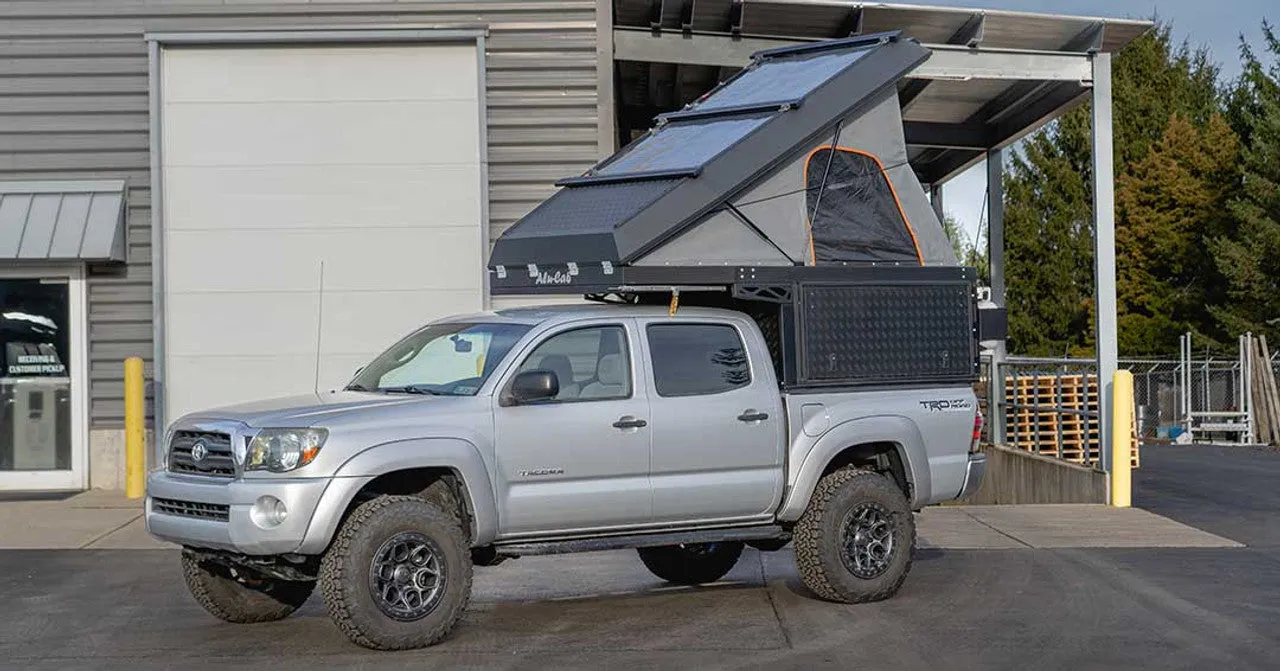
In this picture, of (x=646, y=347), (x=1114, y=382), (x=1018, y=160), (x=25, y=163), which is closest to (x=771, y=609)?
(x=646, y=347)

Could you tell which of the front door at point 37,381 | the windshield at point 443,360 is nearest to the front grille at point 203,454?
the windshield at point 443,360

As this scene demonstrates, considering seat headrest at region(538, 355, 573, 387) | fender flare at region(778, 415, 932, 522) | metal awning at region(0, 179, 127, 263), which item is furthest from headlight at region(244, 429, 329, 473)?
metal awning at region(0, 179, 127, 263)

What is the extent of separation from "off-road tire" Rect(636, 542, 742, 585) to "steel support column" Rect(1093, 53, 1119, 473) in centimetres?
718

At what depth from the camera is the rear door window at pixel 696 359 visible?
10.4 m

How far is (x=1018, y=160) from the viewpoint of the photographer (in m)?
56.1

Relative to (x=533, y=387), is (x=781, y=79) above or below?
above

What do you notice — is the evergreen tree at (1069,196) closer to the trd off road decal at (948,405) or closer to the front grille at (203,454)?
the trd off road decal at (948,405)

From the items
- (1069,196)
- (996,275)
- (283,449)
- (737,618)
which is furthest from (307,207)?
(1069,196)

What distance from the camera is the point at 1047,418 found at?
2403 cm

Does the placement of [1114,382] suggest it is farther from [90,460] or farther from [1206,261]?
[1206,261]

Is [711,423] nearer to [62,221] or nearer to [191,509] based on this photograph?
[191,509]

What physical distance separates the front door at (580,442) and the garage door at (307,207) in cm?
765

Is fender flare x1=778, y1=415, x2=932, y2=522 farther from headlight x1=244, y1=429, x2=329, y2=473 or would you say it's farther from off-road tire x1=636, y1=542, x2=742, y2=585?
headlight x1=244, y1=429, x2=329, y2=473

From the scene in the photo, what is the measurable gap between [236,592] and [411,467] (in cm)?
158
